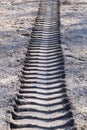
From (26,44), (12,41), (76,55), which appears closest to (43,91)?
(76,55)

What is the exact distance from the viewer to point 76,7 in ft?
38.1

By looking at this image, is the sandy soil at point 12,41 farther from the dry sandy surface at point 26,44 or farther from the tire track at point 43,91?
the tire track at point 43,91

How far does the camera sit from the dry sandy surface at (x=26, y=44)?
4.94 meters

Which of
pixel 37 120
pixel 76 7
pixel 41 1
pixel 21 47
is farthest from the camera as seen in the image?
pixel 41 1

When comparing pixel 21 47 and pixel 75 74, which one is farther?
pixel 21 47

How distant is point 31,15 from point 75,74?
485 centimetres

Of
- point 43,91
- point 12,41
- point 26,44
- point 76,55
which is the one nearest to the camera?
point 43,91

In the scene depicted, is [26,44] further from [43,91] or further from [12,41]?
[43,91]

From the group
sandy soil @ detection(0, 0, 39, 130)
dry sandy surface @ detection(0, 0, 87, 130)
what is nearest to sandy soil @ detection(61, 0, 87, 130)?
dry sandy surface @ detection(0, 0, 87, 130)

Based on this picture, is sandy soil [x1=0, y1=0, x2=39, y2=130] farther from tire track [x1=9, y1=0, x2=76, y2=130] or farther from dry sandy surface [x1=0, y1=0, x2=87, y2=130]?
tire track [x1=9, y1=0, x2=76, y2=130]

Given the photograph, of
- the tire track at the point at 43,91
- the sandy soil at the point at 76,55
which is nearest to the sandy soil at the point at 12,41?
the tire track at the point at 43,91

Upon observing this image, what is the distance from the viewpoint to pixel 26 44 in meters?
7.50

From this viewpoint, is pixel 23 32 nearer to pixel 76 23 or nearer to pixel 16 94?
pixel 76 23

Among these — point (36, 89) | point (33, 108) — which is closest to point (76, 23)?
point (36, 89)
